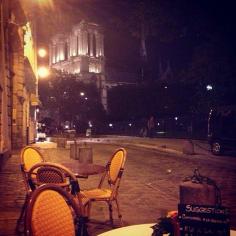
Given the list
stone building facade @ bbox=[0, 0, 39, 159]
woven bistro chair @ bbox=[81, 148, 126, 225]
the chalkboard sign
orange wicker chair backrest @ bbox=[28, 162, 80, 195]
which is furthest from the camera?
stone building facade @ bbox=[0, 0, 39, 159]

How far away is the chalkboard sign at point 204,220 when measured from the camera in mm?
1796

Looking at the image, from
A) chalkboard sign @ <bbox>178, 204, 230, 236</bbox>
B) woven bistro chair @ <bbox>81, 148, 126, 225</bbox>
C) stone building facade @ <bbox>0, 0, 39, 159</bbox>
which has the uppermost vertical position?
stone building facade @ <bbox>0, 0, 39, 159</bbox>

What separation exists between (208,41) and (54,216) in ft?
69.2

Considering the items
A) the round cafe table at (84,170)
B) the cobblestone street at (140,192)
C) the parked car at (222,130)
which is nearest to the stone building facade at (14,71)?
the cobblestone street at (140,192)

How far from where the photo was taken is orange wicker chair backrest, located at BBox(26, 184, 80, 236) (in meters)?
2.32

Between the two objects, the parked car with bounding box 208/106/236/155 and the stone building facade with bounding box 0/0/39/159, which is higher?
the stone building facade with bounding box 0/0/39/159

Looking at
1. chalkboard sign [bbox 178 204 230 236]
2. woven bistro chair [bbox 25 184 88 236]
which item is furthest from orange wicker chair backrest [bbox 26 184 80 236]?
chalkboard sign [bbox 178 204 230 236]

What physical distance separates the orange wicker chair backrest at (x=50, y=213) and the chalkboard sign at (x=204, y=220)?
0.97 meters

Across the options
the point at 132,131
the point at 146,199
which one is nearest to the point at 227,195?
the point at 146,199

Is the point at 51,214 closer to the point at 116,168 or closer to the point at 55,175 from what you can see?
the point at 55,175

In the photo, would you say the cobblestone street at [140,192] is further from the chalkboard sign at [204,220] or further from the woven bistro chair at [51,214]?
the chalkboard sign at [204,220]

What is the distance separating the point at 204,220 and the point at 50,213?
44.4 inches

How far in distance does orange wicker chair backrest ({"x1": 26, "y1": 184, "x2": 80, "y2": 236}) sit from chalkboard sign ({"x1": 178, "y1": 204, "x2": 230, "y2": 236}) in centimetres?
97

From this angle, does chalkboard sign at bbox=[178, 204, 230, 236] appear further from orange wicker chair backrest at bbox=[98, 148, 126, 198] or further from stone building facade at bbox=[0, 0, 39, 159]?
stone building facade at bbox=[0, 0, 39, 159]
